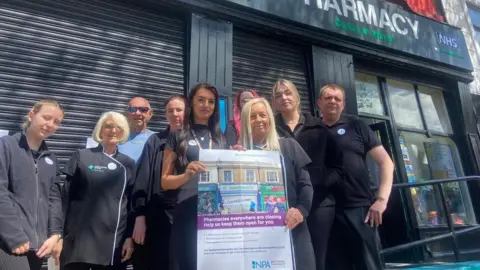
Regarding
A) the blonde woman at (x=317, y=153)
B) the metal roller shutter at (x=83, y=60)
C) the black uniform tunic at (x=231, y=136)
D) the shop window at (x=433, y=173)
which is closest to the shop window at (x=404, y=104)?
the shop window at (x=433, y=173)

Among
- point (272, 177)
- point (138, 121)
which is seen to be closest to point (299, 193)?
point (272, 177)

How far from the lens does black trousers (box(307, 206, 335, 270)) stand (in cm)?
242

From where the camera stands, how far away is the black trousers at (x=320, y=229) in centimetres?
242

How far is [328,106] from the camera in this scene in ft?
9.43

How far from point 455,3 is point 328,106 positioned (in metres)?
9.41

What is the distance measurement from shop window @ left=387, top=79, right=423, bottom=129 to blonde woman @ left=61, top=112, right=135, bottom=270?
6092 mm

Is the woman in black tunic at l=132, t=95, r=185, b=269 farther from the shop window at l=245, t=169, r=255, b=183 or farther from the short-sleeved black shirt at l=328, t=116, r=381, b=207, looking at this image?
the short-sleeved black shirt at l=328, t=116, r=381, b=207

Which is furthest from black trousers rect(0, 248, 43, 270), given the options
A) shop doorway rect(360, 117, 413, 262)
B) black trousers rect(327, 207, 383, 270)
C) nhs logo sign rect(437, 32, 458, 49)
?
nhs logo sign rect(437, 32, 458, 49)

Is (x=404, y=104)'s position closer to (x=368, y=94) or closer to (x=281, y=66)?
(x=368, y=94)

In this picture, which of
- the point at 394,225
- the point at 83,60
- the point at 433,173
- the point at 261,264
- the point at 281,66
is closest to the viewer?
the point at 261,264

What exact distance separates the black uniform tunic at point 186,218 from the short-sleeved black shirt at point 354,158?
1107 mm

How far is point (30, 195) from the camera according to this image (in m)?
2.33

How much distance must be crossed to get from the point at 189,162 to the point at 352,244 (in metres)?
1.30

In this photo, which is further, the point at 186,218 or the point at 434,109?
the point at 434,109
